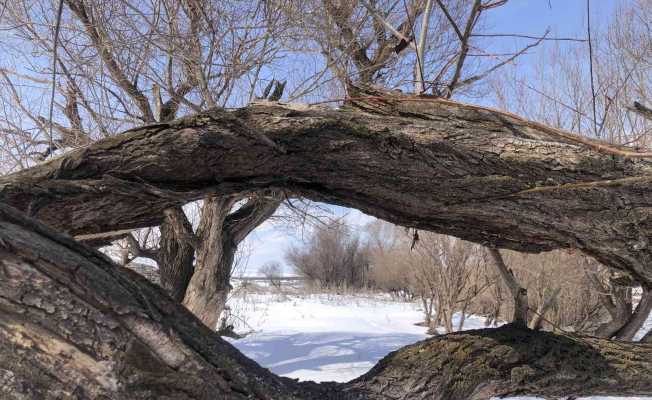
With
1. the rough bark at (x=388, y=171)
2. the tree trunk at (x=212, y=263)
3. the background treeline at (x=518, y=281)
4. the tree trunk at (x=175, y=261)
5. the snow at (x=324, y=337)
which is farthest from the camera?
the snow at (x=324, y=337)

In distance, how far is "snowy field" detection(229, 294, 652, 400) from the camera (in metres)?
8.05

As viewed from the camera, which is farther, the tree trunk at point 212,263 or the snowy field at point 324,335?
the snowy field at point 324,335

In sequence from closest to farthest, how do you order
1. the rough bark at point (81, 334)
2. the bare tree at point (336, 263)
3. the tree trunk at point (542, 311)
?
1. the rough bark at point (81, 334)
2. the tree trunk at point (542, 311)
3. the bare tree at point (336, 263)

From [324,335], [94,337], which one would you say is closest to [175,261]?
[94,337]

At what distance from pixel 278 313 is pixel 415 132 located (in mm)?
14430

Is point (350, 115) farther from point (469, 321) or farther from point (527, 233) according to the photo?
point (469, 321)

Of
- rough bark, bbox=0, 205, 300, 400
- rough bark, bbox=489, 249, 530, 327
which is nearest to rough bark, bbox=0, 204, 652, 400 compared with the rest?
rough bark, bbox=0, 205, 300, 400

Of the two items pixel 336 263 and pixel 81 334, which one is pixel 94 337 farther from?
pixel 336 263

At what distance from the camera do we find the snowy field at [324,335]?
8.05m

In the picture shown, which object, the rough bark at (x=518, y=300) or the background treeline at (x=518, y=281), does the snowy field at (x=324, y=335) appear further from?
the rough bark at (x=518, y=300)

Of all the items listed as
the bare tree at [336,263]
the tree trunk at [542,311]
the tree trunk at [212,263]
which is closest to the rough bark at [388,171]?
the tree trunk at [542,311]

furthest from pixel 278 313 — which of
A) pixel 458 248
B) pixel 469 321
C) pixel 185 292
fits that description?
pixel 185 292

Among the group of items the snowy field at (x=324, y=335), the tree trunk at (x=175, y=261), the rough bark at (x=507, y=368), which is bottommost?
the snowy field at (x=324, y=335)

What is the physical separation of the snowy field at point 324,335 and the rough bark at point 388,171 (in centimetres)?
563
